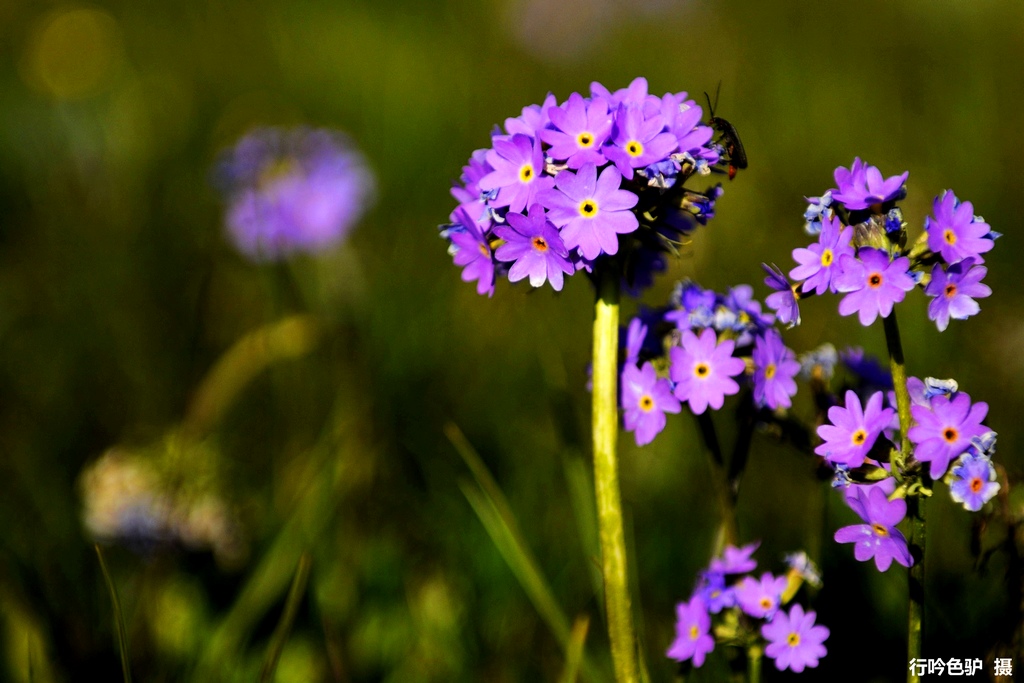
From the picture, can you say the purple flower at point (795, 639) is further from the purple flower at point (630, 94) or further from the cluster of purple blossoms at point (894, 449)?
the purple flower at point (630, 94)

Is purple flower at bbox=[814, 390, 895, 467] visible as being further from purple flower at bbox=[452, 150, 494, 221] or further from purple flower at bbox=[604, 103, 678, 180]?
purple flower at bbox=[452, 150, 494, 221]

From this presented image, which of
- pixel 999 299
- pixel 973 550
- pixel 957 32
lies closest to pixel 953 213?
pixel 973 550

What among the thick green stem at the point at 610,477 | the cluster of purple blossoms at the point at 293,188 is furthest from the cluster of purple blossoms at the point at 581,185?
the cluster of purple blossoms at the point at 293,188

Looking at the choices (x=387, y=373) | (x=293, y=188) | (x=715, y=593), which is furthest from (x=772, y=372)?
(x=293, y=188)

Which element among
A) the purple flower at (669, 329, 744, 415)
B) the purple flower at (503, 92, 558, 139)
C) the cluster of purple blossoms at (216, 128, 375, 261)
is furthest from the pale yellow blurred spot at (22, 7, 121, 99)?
the purple flower at (669, 329, 744, 415)

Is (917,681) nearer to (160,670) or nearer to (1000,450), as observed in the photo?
(1000,450)

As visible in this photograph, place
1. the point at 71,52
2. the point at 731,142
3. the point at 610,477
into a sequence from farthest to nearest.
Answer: the point at 71,52 → the point at 731,142 → the point at 610,477

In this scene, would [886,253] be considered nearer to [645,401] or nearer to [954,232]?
[954,232]
